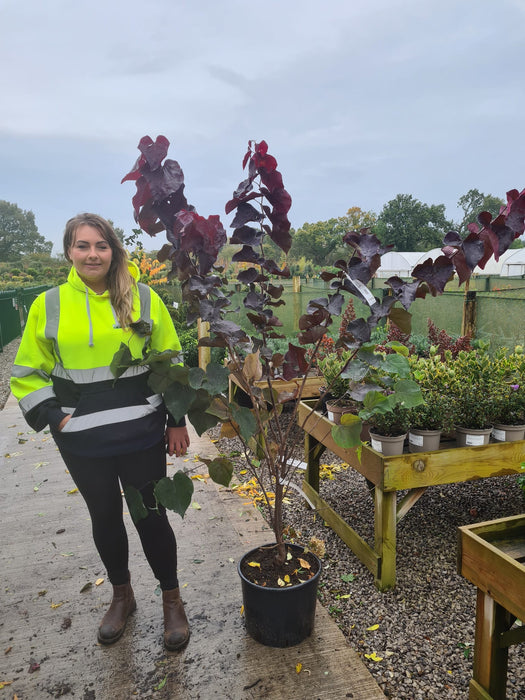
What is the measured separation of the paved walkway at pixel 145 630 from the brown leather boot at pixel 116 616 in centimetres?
4

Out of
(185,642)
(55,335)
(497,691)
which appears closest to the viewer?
(497,691)

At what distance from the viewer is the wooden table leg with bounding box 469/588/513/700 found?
5.08 feet

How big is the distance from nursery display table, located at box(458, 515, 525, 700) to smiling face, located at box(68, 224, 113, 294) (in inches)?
61.8

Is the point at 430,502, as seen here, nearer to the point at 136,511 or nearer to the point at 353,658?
the point at 353,658

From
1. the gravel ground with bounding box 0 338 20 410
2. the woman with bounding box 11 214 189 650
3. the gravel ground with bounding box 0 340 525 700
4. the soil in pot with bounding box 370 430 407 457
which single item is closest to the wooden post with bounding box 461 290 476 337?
the gravel ground with bounding box 0 340 525 700

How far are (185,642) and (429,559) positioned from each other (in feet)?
4.46

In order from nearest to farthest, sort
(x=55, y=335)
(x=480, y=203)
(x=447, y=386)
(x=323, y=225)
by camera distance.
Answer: (x=55, y=335) < (x=447, y=386) < (x=323, y=225) < (x=480, y=203)

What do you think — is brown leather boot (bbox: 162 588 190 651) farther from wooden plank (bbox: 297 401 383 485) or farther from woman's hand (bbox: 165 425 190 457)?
wooden plank (bbox: 297 401 383 485)

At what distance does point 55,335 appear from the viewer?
177 centimetres

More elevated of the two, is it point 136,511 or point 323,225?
point 323,225

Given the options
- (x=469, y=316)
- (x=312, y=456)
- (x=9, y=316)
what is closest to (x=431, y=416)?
(x=312, y=456)

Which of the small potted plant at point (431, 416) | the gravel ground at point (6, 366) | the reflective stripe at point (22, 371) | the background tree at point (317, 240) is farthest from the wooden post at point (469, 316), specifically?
the background tree at point (317, 240)

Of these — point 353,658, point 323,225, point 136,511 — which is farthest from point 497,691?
point 323,225

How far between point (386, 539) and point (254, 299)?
1.37 metres
